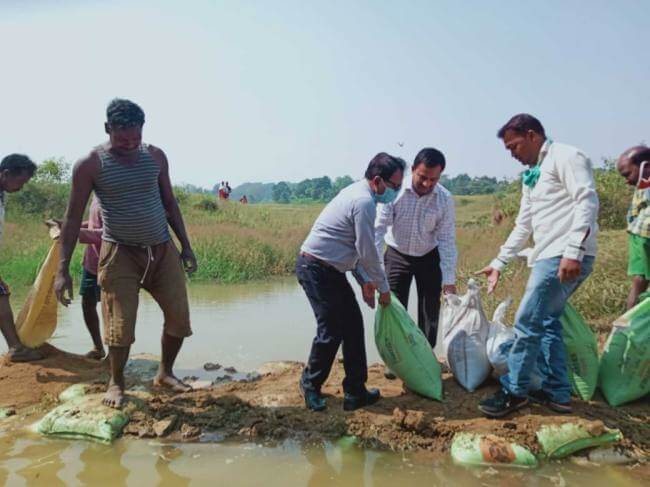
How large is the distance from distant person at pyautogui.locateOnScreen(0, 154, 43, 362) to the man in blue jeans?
323cm

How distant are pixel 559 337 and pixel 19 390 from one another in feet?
11.6

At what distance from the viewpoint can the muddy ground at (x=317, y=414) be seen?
3238mm

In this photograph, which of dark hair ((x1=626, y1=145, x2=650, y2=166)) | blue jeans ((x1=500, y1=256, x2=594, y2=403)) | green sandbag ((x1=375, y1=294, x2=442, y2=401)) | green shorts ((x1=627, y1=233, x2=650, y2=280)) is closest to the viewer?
blue jeans ((x1=500, y1=256, x2=594, y2=403))

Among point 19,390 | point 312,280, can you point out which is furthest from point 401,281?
point 19,390

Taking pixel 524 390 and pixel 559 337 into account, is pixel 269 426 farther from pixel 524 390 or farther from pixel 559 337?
pixel 559 337

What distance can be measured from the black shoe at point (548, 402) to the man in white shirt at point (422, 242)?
2.80 feet

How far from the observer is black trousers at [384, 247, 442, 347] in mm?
4051

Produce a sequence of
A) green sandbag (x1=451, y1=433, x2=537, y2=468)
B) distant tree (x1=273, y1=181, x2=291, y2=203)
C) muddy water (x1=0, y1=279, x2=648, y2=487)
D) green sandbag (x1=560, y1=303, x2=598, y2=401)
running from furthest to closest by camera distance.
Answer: distant tree (x1=273, y1=181, x2=291, y2=203), green sandbag (x1=560, y1=303, x2=598, y2=401), green sandbag (x1=451, y1=433, x2=537, y2=468), muddy water (x1=0, y1=279, x2=648, y2=487)

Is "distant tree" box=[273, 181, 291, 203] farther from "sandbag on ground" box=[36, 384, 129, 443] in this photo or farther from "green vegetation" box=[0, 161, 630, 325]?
"sandbag on ground" box=[36, 384, 129, 443]

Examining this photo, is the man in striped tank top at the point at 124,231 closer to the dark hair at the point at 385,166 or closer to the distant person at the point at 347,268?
the distant person at the point at 347,268

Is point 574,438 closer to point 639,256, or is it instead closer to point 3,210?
point 639,256

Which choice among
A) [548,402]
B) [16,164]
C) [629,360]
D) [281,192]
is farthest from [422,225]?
[281,192]

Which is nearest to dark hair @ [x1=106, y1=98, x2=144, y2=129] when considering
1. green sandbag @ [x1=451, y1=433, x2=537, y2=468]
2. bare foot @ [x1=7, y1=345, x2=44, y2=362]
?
bare foot @ [x1=7, y1=345, x2=44, y2=362]

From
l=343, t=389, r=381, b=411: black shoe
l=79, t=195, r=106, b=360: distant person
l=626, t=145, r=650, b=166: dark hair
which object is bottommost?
l=343, t=389, r=381, b=411: black shoe
